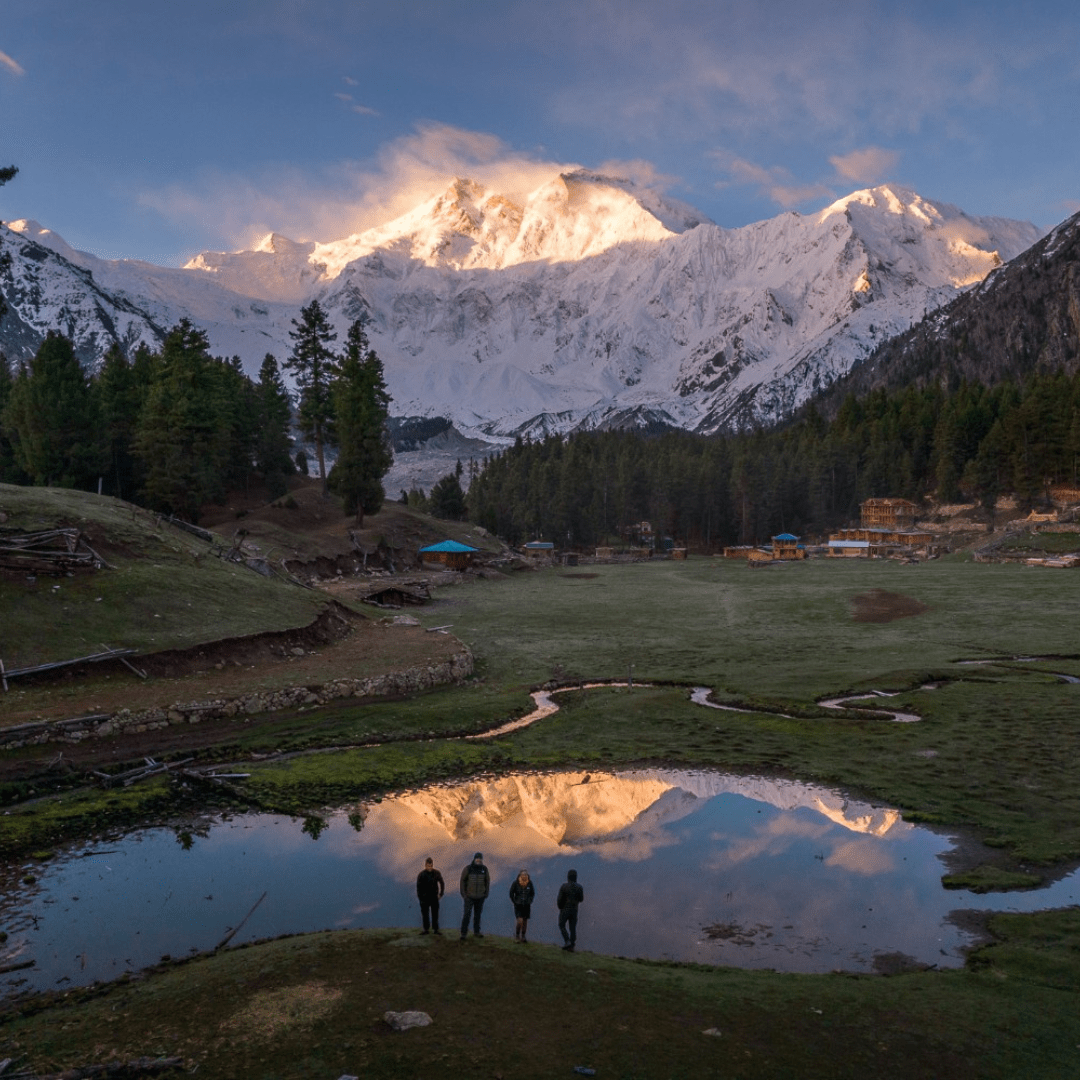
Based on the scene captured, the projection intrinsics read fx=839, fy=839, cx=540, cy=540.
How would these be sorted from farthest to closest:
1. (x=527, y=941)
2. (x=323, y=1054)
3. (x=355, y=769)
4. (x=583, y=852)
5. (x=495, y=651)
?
(x=495, y=651) → (x=355, y=769) → (x=583, y=852) → (x=527, y=941) → (x=323, y=1054)

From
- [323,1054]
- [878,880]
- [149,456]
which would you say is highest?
[149,456]

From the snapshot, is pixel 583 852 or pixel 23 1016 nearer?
pixel 23 1016

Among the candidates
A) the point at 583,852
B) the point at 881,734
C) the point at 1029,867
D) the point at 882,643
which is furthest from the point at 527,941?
the point at 882,643

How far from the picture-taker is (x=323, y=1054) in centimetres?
1127

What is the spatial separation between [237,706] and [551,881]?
56.0 ft

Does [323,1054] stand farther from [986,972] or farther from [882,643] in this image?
[882,643]

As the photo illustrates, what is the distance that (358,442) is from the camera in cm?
9519

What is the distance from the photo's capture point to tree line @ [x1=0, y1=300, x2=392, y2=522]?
251ft

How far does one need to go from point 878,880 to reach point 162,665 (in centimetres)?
2794

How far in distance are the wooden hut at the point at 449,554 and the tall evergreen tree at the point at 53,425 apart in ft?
113

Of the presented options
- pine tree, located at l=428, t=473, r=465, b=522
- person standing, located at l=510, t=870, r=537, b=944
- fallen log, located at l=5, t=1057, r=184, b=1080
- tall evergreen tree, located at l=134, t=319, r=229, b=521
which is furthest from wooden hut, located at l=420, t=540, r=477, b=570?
fallen log, located at l=5, t=1057, r=184, b=1080

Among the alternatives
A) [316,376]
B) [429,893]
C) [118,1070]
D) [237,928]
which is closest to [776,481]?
[316,376]

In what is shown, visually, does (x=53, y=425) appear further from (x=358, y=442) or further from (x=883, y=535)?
(x=883, y=535)

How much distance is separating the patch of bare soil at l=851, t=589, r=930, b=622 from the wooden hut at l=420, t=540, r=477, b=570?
43233 millimetres
